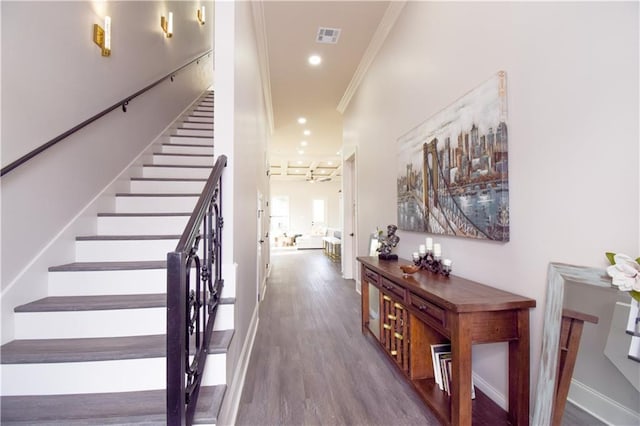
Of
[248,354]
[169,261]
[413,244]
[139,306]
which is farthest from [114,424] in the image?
[413,244]

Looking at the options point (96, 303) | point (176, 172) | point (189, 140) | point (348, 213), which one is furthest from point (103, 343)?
point (348, 213)

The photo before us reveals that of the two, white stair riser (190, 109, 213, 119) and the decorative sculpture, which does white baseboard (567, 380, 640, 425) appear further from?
white stair riser (190, 109, 213, 119)

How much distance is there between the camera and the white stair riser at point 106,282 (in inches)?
69.4

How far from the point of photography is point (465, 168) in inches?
79.4

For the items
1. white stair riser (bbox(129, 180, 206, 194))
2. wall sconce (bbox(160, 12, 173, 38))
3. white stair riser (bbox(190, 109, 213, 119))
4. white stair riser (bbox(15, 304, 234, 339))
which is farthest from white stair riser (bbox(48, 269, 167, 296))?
white stair riser (bbox(190, 109, 213, 119))

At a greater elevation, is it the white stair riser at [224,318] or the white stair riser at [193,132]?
the white stair riser at [193,132]

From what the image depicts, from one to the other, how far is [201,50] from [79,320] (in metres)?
5.20

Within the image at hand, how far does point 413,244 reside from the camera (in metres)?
2.89

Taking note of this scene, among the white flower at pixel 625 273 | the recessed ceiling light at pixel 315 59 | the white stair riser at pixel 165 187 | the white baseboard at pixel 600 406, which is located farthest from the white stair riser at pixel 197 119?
the white baseboard at pixel 600 406

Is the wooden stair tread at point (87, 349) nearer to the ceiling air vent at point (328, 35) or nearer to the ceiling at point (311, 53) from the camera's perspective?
the ceiling at point (311, 53)

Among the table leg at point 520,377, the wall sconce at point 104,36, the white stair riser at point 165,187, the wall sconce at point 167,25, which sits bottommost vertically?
the table leg at point 520,377

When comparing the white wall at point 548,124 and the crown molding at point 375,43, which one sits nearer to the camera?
the white wall at point 548,124

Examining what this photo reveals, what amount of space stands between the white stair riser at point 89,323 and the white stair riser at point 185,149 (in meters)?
2.24

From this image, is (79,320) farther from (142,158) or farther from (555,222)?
(555,222)
